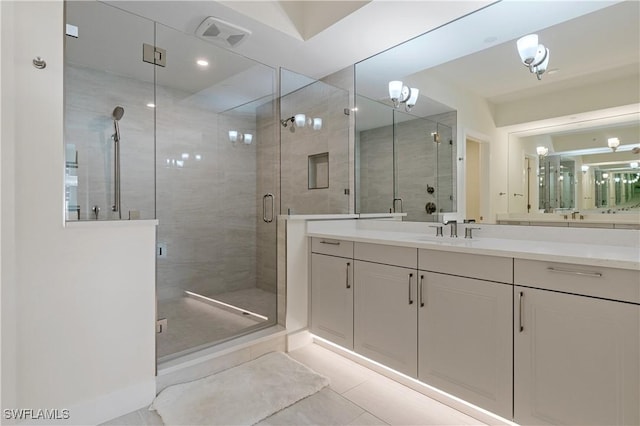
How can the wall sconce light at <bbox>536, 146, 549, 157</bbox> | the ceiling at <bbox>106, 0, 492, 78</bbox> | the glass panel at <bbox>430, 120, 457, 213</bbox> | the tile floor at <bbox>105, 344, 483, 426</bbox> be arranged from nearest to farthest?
the tile floor at <bbox>105, 344, 483, 426</bbox>, the wall sconce light at <bbox>536, 146, 549, 157</bbox>, the ceiling at <bbox>106, 0, 492, 78</bbox>, the glass panel at <bbox>430, 120, 457, 213</bbox>

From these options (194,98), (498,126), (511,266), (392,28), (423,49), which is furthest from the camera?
(194,98)

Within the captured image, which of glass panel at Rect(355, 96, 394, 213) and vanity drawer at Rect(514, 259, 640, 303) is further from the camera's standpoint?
glass panel at Rect(355, 96, 394, 213)

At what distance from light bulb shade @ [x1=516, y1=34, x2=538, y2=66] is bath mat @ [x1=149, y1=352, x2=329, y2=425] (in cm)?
240

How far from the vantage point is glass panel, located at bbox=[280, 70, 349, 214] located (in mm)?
3086

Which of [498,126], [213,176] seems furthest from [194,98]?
[498,126]

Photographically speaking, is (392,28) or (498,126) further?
(392,28)

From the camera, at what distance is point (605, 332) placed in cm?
123

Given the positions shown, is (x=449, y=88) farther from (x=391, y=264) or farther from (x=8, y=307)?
(x=8, y=307)

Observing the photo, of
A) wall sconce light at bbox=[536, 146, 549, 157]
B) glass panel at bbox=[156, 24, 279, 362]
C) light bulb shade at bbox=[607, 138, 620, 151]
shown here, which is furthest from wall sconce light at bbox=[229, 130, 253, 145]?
light bulb shade at bbox=[607, 138, 620, 151]

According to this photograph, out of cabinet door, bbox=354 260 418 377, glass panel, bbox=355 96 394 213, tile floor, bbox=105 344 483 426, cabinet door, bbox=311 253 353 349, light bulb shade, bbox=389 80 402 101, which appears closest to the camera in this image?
tile floor, bbox=105 344 483 426

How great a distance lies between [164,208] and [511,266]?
2386 mm

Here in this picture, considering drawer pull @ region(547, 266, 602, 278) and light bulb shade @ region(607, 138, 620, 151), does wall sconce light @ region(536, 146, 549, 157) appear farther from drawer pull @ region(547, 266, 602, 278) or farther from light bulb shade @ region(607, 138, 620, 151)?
drawer pull @ region(547, 266, 602, 278)

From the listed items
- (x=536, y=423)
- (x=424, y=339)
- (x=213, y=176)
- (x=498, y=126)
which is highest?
(x=498, y=126)

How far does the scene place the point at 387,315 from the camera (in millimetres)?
1975
